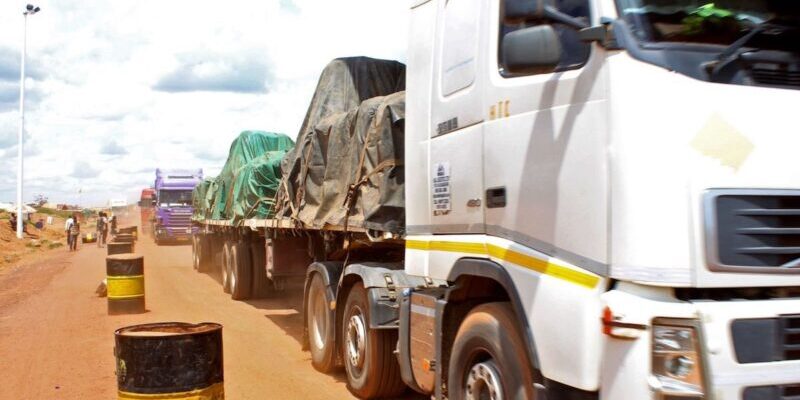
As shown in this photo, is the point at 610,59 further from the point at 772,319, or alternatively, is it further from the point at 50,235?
the point at 50,235

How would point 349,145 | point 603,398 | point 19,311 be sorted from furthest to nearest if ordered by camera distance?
point 19,311 < point 349,145 < point 603,398

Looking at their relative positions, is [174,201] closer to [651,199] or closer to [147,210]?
[147,210]

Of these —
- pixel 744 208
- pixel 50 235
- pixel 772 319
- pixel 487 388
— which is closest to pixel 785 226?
pixel 744 208

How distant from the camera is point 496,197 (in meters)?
4.00

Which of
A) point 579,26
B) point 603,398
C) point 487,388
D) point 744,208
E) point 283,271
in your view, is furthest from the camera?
point 283,271

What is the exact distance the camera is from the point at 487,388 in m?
3.95

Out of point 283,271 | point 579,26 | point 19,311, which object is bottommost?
point 19,311

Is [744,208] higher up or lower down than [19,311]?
higher up

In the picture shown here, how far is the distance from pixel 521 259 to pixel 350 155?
3.96 metres

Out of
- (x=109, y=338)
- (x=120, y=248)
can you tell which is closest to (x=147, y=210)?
(x=120, y=248)

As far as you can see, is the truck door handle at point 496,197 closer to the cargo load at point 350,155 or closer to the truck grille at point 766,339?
the truck grille at point 766,339

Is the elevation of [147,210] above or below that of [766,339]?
above

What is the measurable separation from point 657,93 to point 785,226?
2.30 feet

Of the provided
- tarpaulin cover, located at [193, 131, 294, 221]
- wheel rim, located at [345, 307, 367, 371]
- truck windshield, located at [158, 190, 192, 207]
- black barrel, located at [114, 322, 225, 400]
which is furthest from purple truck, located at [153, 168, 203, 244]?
black barrel, located at [114, 322, 225, 400]
